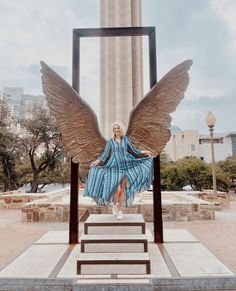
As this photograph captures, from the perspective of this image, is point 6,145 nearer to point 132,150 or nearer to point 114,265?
point 132,150

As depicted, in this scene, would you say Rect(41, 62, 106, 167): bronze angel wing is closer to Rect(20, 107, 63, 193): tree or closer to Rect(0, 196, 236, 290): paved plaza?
Rect(0, 196, 236, 290): paved plaza

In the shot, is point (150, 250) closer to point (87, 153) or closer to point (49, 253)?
point (49, 253)

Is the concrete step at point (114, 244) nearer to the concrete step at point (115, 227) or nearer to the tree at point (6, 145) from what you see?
the concrete step at point (115, 227)

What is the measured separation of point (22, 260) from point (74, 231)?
109cm

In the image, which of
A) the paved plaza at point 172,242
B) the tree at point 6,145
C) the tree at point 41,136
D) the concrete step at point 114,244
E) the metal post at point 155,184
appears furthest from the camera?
the tree at point 41,136

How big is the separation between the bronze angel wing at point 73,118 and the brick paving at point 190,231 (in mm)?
1959

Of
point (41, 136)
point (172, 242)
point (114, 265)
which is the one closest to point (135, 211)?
point (172, 242)

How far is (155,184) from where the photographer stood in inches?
Result: 184

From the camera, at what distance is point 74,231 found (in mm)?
4613

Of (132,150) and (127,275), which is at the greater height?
(132,150)

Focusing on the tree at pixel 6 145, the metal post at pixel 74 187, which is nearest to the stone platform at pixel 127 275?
the metal post at pixel 74 187

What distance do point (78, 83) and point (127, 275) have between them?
326cm

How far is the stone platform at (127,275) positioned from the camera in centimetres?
290

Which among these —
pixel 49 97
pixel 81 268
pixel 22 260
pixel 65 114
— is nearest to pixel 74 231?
pixel 22 260
